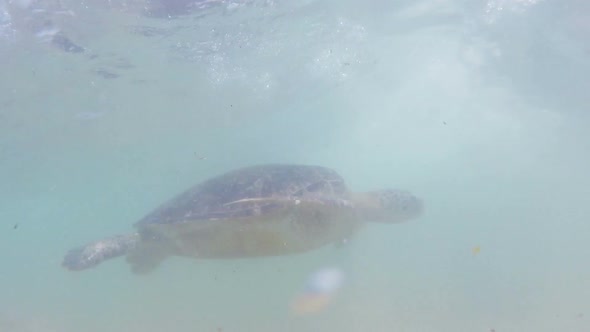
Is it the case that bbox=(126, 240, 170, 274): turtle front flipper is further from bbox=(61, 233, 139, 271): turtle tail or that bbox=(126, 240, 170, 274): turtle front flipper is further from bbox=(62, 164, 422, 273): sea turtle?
bbox=(61, 233, 139, 271): turtle tail

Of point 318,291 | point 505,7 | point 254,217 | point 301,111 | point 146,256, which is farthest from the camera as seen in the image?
point 301,111

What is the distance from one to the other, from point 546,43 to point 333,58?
1063 centimetres

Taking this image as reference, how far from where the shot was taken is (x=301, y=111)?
128 feet

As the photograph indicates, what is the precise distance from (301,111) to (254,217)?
31.8 m

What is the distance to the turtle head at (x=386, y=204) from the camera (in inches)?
410

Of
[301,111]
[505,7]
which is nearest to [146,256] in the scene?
[505,7]

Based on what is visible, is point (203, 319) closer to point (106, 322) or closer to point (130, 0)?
point (106, 322)

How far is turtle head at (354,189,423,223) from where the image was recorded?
10.4m

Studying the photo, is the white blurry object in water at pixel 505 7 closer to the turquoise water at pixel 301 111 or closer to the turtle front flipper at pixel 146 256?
the turquoise water at pixel 301 111

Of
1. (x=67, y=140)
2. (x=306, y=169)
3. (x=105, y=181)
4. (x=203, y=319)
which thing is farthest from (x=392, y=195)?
(x=105, y=181)

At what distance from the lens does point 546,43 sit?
57.8 ft

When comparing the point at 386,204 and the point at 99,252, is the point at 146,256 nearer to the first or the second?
the point at 99,252

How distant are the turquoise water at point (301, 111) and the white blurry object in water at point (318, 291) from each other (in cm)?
33

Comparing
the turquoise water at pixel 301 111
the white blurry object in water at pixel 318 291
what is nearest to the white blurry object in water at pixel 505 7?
the turquoise water at pixel 301 111
